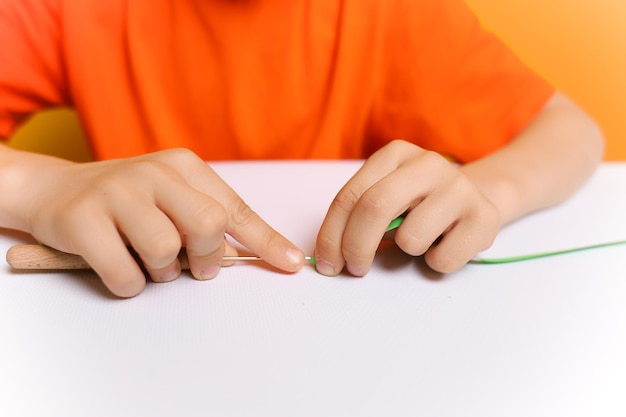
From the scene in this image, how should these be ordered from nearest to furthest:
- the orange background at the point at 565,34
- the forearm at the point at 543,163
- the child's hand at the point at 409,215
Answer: the child's hand at the point at 409,215 → the forearm at the point at 543,163 → the orange background at the point at 565,34

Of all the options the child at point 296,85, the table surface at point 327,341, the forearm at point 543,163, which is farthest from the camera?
the child at point 296,85

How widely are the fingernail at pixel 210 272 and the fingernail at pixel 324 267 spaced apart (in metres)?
A: 0.08

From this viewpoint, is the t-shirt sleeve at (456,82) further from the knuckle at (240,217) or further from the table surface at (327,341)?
the knuckle at (240,217)

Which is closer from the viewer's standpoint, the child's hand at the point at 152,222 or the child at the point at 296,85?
the child's hand at the point at 152,222

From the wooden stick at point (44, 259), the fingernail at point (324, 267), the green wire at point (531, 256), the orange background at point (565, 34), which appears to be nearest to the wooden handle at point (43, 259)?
the wooden stick at point (44, 259)

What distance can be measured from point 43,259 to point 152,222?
0.11 meters

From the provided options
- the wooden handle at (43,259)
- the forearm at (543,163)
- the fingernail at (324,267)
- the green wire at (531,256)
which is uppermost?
the forearm at (543,163)

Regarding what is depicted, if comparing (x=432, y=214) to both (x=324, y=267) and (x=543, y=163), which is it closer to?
(x=324, y=267)

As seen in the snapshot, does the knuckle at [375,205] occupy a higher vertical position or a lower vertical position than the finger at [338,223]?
higher

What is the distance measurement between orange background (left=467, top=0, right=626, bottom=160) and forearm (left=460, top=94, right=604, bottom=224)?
0.50 m

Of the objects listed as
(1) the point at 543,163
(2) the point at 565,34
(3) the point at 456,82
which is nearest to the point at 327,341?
(1) the point at 543,163

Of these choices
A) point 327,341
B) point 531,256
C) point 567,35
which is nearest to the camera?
point 327,341

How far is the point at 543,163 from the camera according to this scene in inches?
25.5

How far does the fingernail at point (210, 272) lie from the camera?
459 mm
